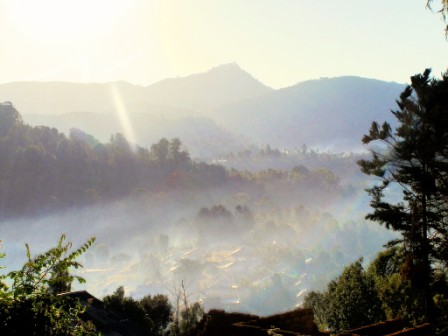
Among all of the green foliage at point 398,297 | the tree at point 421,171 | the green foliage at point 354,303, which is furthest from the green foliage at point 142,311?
the tree at point 421,171

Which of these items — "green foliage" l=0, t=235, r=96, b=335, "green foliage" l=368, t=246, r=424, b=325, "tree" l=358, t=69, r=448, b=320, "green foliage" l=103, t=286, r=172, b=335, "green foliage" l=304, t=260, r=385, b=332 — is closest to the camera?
"green foliage" l=0, t=235, r=96, b=335

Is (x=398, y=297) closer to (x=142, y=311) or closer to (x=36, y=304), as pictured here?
(x=142, y=311)

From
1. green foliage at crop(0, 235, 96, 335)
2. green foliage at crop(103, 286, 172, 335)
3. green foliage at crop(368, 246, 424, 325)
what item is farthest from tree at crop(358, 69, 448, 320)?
green foliage at crop(103, 286, 172, 335)

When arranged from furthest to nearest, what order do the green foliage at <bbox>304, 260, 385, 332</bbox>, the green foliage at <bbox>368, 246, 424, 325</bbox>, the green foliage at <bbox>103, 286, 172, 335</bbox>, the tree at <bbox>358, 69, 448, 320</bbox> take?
1. the green foliage at <bbox>103, 286, 172, 335</bbox>
2. the green foliage at <bbox>304, 260, 385, 332</bbox>
3. the green foliage at <bbox>368, 246, 424, 325</bbox>
4. the tree at <bbox>358, 69, 448, 320</bbox>

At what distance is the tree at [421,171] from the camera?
21125mm

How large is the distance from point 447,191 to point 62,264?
66.0ft

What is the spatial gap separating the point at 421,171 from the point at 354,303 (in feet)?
58.0

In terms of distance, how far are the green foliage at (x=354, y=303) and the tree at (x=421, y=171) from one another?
519 inches

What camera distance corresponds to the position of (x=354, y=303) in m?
36.0

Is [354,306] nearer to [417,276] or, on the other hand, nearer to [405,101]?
[417,276]

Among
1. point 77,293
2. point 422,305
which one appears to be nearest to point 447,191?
point 422,305

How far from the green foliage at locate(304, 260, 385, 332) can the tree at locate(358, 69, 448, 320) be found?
13.2 meters

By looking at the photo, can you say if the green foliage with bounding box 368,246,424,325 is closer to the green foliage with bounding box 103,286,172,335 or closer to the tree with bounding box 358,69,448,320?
the tree with bounding box 358,69,448,320

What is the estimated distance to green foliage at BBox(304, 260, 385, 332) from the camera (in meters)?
35.0
